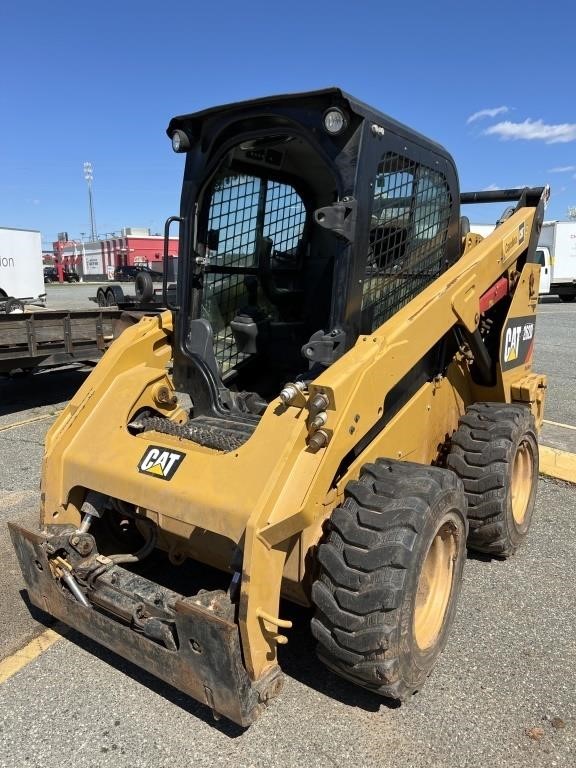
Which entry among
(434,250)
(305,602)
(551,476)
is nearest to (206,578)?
(305,602)

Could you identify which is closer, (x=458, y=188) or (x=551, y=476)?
(x=458, y=188)

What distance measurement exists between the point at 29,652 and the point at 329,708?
1.55 m

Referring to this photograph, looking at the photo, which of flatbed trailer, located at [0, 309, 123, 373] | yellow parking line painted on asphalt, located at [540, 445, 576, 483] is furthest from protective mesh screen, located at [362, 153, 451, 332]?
flatbed trailer, located at [0, 309, 123, 373]

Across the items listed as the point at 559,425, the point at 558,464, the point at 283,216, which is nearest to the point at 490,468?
the point at 283,216

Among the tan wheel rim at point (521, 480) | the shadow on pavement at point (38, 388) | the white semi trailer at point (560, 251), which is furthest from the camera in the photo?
the white semi trailer at point (560, 251)

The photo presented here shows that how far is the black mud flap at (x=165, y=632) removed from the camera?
222cm

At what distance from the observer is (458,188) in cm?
384

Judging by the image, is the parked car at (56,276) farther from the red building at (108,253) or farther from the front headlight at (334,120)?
the front headlight at (334,120)

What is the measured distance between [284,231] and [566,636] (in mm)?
2829

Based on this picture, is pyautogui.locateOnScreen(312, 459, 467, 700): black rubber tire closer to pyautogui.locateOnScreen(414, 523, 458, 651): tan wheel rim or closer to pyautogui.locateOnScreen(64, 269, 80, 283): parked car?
pyautogui.locateOnScreen(414, 523, 458, 651): tan wheel rim

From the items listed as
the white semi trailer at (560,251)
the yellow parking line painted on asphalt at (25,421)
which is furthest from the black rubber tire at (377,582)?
the white semi trailer at (560,251)

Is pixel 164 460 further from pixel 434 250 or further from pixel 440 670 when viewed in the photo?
pixel 434 250

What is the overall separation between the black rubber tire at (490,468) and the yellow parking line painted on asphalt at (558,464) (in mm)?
1638

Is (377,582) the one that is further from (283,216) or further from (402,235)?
(283,216)
